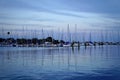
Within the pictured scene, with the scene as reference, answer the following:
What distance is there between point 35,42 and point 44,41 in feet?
34.9

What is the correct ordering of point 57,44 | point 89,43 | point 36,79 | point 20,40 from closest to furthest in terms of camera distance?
point 36,79, point 57,44, point 20,40, point 89,43

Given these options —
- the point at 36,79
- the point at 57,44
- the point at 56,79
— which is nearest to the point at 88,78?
the point at 56,79

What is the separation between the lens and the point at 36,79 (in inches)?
747

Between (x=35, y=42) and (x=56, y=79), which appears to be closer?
(x=56, y=79)

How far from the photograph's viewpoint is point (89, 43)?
642 ft

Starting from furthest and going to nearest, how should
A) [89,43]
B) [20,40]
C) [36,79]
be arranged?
[89,43] < [20,40] < [36,79]

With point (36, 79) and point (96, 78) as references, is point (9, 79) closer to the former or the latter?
point (36, 79)

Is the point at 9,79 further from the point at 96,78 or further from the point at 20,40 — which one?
the point at 20,40

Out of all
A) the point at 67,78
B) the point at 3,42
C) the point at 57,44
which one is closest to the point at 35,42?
the point at 57,44

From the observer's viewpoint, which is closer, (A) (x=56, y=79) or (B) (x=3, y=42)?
(A) (x=56, y=79)

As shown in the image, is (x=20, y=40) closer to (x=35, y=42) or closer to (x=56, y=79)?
(x=35, y=42)

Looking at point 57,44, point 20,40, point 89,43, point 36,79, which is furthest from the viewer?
point 89,43

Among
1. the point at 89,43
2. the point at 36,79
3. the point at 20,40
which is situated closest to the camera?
the point at 36,79

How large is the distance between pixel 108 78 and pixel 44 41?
541ft
